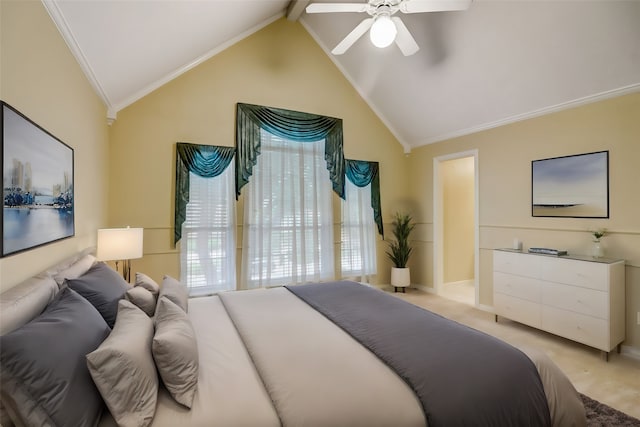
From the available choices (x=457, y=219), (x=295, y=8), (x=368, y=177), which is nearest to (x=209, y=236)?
(x=368, y=177)

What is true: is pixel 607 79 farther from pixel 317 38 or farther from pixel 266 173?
pixel 266 173

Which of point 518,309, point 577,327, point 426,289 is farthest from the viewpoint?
point 426,289

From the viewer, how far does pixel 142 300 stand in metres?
1.82

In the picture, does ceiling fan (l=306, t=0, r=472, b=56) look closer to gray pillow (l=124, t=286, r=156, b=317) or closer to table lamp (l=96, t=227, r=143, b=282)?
gray pillow (l=124, t=286, r=156, b=317)

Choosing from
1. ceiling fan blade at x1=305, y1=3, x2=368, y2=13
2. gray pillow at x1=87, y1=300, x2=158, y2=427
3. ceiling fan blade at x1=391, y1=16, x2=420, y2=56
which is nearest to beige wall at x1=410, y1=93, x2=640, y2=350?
ceiling fan blade at x1=391, y1=16, x2=420, y2=56

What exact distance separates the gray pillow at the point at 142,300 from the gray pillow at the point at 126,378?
680mm

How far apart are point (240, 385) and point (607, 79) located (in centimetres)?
385

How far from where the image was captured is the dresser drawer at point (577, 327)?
2645 mm

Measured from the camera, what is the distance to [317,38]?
4.39 m

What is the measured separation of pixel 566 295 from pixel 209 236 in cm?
381

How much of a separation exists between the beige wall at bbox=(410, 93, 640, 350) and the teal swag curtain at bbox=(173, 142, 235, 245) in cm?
315

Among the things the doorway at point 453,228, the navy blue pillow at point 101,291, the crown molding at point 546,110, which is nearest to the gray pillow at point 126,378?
the navy blue pillow at point 101,291

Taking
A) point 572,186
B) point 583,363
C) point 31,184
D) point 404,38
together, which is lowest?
point 583,363

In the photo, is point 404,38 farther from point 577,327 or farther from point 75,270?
point 577,327
